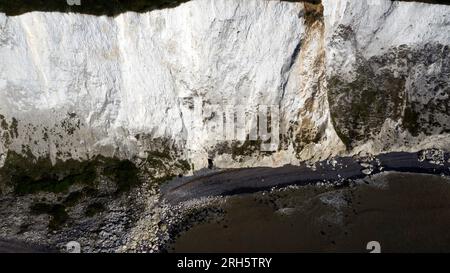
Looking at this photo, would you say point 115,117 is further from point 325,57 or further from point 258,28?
point 325,57

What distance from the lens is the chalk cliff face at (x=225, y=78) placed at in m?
27.2

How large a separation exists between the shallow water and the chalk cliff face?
268cm

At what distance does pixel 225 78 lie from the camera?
2894cm

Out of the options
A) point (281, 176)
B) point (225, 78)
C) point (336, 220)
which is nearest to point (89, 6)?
point (225, 78)

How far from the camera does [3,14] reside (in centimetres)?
2586

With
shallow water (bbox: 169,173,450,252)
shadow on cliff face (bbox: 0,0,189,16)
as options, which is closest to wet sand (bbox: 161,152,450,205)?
shallow water (bbox: 169,173,450,252)

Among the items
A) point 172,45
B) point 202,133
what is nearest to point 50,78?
point 172,45

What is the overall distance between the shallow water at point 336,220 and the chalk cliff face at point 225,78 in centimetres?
268

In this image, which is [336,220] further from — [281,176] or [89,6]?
[89,6]

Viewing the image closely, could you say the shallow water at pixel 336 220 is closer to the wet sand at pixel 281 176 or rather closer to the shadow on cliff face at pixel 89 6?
the wet sand at pixel 281 176

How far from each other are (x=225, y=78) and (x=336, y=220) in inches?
439

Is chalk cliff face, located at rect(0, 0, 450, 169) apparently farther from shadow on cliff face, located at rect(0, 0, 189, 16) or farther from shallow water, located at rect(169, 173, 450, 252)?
shallow water, located at rect(169, 173, 450, 252)

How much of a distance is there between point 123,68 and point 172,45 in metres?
3.32

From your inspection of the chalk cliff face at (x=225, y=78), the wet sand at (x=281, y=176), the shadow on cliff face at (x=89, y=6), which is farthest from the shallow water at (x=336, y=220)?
the shadow on cliff face at (x=89, y=6)
